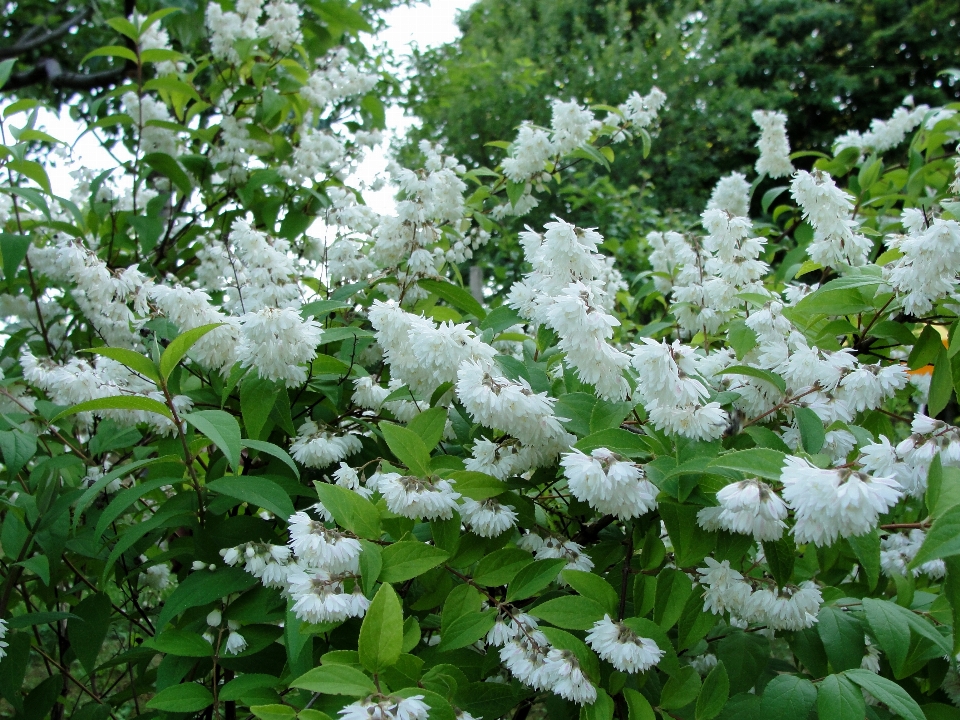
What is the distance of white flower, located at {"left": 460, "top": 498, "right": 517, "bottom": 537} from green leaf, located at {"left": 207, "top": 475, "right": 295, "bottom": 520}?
0.34 metres

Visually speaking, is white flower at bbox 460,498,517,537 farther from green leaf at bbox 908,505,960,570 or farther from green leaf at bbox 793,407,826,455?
green leaf at bbox 908,505,960,570

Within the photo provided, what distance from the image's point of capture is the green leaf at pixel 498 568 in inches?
52.3

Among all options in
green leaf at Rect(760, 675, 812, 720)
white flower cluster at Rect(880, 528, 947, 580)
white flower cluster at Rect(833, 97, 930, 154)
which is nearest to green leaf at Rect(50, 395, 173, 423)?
green leaf at Rect(760, 675, 812, 720)

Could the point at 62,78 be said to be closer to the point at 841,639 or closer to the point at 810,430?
the point at 810,430

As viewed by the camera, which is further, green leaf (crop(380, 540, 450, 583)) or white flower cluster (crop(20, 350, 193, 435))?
white flower cluster (crop(20, 350, 193, 435))

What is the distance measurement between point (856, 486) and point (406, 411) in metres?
1.06

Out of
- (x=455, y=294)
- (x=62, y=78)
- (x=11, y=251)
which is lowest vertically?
(x=455, y=294)

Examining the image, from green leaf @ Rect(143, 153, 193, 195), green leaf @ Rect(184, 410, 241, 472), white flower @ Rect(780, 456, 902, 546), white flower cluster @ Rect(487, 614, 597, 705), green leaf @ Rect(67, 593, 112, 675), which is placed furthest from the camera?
green leaf @ Rect(143, 153, 193, 195)

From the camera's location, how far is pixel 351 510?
4.07ft

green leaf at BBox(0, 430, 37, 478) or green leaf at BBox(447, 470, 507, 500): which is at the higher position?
green leaf at BBox(0, 430, 37, 478)

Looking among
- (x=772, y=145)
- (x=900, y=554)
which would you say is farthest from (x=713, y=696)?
(x=772, y=145)

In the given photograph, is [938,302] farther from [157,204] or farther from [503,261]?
[503,261]

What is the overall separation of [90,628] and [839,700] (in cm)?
169

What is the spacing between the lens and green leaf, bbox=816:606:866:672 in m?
1.36
